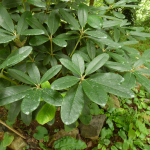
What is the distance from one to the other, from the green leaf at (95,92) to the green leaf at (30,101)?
0.24 meters

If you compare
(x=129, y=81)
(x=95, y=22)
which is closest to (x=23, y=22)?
(x=95, y=22)

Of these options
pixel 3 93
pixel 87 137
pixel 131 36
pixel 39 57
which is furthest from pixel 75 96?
pixel 87 137

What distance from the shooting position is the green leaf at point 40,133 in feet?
5.57

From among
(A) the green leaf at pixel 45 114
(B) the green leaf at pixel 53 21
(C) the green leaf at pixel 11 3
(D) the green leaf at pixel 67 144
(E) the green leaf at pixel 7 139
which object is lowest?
(D) the green leaf at pixel 67 144

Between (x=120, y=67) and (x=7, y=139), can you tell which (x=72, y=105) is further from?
(x=7, y=139)

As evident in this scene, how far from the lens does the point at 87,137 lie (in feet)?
6.31

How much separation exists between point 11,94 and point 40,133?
1421 mm

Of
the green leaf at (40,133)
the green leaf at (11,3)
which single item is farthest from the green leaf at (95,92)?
the green leaf at (40,133)

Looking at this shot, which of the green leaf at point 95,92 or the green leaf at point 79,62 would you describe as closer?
the green leaf at point 95,92

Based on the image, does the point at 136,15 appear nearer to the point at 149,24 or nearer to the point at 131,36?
the point at 149,24

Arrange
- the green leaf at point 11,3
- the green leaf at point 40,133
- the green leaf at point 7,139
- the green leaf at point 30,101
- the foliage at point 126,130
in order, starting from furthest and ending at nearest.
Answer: the foliage at point 126,130
the green leaf at point 40,133
the green leaf at point 7,139
the green leaf at point 11,3
the green leaf at point 30,101

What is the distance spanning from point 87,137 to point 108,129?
40cm

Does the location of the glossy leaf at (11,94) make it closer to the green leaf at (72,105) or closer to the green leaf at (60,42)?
A: the green leaf at (72,105)

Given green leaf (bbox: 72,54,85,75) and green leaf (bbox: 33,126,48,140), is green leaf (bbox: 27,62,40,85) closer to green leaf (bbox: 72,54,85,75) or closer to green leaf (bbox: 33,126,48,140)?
green leaf (bbox: 72,54,85,75)
